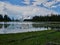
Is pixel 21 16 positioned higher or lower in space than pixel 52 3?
lower

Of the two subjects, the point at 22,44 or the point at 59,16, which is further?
the point at 59,16

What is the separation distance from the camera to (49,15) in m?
6.39

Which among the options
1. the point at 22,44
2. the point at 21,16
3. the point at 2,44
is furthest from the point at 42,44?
the point at 21,16

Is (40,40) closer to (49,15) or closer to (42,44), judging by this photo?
(42,44)

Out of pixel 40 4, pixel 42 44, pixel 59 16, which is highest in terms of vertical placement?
pixel 40 4

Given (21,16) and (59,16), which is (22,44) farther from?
(59,16)

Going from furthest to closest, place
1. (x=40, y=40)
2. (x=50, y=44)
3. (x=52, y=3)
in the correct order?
(x=52, y=3) < (x=40, y=40) < (x=50, y=44)

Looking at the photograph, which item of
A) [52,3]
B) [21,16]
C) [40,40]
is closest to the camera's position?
[40,40]

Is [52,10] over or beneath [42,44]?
over

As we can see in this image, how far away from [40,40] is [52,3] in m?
1.77

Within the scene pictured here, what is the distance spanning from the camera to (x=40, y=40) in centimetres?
517

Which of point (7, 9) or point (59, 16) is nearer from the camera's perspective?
point (7, 9)

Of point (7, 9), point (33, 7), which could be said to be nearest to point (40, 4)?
point (33, 7)

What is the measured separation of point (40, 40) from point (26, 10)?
4.34ft
